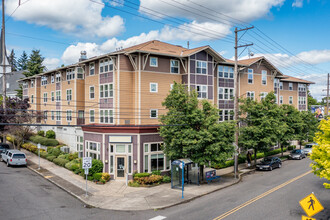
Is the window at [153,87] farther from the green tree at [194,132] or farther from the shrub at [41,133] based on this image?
the shrub at [41,133]

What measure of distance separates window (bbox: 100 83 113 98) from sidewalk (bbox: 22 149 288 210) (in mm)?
8472

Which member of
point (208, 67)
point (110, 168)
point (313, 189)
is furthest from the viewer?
point (208, 67)

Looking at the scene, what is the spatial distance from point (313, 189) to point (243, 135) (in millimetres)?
9907

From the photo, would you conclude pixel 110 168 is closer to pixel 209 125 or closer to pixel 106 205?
pixel 106 205

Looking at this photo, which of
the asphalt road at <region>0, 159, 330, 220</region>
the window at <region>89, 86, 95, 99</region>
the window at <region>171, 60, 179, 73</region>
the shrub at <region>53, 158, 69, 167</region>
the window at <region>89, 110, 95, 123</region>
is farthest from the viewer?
the window at <region>89, 86, 95, 99</region>

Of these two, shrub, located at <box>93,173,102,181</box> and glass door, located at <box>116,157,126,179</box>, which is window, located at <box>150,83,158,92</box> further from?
shrub, located at <box>93,173,102,181</box>

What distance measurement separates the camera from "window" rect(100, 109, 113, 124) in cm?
2852

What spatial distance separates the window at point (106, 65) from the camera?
28573 mm

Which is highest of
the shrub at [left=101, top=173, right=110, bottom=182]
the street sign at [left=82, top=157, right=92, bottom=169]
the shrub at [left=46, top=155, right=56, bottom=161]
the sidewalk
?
the street sign at [left=82, top=157, right=92, bottom=169]

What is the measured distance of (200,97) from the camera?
31.0 m

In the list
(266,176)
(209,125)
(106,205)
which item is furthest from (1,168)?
(266,176)

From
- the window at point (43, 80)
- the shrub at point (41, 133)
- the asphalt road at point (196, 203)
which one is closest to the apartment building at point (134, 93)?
the asphalt road at point (196, 203)

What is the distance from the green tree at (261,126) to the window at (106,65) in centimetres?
1524

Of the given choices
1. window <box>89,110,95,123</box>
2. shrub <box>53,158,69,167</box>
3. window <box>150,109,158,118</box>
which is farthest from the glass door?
shrub <box>53,158,69,167</box>
